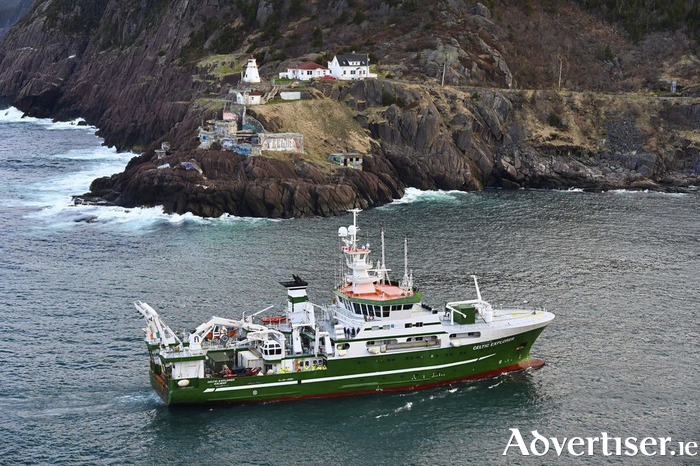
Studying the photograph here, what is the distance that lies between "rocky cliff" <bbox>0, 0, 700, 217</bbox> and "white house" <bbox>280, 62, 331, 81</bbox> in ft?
16.5

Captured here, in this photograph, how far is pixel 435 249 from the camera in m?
87.8

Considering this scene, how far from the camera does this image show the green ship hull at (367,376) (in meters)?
57.5

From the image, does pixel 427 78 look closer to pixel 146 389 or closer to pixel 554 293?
pixel 554 293

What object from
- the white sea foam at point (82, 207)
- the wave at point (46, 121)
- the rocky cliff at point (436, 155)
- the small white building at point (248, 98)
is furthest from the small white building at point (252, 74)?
the wave at point (46, 121)

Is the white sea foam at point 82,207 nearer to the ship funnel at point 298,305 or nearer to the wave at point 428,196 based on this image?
the wave at point 428,196

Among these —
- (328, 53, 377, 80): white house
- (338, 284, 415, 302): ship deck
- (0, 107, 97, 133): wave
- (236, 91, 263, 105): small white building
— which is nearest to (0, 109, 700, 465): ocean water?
(338, 284, 415, 302): ship deck

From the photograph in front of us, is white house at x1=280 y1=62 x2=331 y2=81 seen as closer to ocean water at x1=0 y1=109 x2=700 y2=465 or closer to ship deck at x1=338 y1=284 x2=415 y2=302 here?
ocean water at x1=0 y1=109 x2=700 y2=465

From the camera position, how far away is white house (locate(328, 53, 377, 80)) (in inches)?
5221

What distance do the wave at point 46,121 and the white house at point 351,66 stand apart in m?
58.3

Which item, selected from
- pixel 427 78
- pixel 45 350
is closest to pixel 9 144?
pixel 427 78

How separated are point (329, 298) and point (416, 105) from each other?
2269 inches

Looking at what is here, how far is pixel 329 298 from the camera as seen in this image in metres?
72.9

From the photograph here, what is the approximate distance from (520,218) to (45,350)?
53399 mm


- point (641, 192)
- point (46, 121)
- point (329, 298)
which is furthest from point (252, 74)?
point (46, 121)
